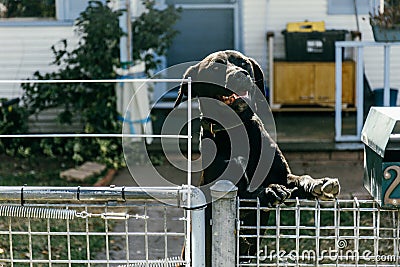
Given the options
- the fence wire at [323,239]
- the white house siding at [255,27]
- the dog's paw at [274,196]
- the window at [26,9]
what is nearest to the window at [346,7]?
the white house siding at [255,27]

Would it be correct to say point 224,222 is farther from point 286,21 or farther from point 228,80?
point 286,21

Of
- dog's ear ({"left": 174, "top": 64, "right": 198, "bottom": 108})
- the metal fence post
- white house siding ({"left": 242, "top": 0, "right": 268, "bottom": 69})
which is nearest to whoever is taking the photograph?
the metal fence post

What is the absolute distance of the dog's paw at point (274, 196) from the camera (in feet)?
11.9

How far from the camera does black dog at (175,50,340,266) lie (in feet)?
12.4

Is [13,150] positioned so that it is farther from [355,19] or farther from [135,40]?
[355,19]

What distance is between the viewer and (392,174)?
3357 millimetres

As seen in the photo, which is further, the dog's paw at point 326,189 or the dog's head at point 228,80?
the dog's head at point 228,80

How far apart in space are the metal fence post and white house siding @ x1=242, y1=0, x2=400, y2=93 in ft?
25.6

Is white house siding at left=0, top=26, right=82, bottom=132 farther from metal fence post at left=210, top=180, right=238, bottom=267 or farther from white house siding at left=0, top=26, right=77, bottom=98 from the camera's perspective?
metal fence post at left=210, top=180, right=238, bottom=267

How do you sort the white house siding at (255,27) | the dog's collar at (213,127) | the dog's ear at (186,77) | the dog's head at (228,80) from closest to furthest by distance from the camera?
1. the dog's head at (228,80)
2. the dog's collar at (213,127)
3. the dog's ear at (186,77)
4. the white house siding at (255,27)

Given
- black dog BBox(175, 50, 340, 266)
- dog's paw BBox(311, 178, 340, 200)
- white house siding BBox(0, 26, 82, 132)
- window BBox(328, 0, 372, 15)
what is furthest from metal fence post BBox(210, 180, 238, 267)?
window BBox(328, 0, 372, 15)

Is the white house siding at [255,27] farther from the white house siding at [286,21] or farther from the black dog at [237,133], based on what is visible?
the black dog at [237,133]

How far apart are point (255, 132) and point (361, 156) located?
17.5ft

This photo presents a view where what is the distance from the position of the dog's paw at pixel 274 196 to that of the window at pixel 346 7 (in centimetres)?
779
